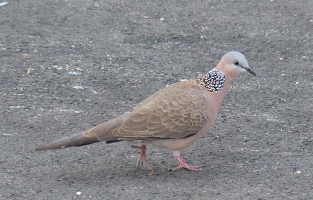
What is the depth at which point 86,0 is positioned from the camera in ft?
30.5

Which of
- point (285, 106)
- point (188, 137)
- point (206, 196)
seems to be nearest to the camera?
point (206, 196)

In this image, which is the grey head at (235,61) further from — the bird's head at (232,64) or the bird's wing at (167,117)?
the bird's wing at (167,117)

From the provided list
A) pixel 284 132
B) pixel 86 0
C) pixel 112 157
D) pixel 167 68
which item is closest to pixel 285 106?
pixel 284 132

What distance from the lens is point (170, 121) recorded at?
530 cm

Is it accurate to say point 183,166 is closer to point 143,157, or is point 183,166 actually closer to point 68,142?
point 143,157

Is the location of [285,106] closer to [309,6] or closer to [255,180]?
[255,180]

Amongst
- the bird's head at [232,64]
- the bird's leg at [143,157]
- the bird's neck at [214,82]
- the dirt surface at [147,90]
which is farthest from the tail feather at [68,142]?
the bird's head at [232,64]

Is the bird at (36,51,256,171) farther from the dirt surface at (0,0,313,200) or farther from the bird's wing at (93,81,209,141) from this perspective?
the dirt surface at (0,0,313,200)

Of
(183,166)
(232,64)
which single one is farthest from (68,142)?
(232,64)

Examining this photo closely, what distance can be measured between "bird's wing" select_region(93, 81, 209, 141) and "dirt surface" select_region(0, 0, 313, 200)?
1.09ft

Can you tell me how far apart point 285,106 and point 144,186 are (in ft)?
6.74

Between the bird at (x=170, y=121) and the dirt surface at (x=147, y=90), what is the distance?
9.9 inches

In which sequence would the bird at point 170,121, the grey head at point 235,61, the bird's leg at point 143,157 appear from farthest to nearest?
the grey head at point 235,61 < the bird's leg at point 143,157 < the bird at point 170,121

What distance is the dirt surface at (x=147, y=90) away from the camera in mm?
5199
